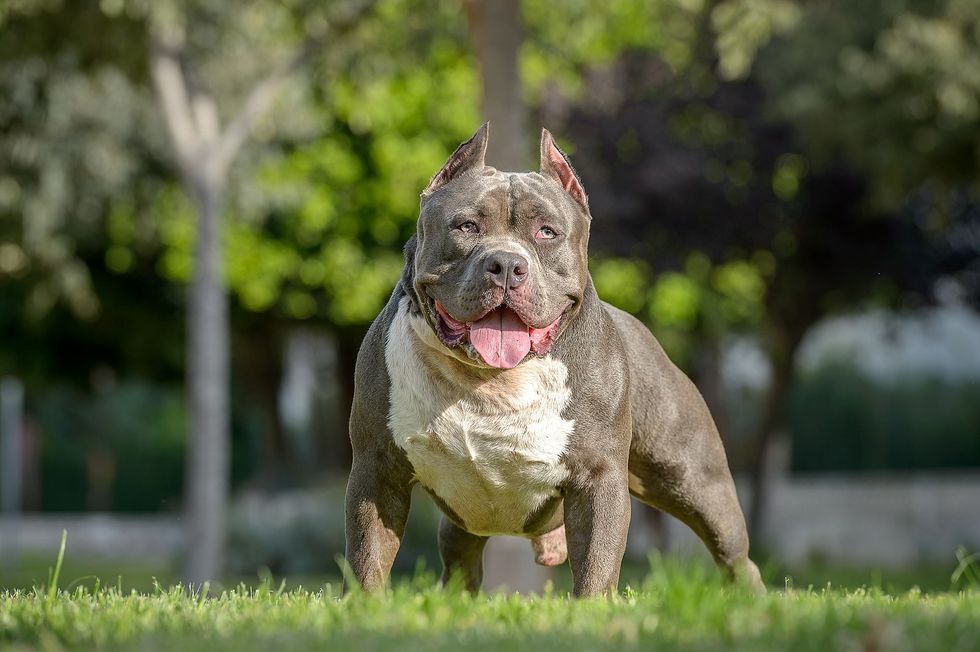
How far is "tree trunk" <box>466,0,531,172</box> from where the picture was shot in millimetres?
12344

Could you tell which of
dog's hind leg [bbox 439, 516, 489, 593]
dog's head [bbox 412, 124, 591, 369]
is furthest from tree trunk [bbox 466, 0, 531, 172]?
dog's head [bbox 412, 124, 591, 369]

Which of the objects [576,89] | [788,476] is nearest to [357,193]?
[576,89]

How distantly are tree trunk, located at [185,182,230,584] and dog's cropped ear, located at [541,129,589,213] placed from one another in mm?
10568

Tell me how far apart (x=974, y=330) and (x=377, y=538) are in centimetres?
2367

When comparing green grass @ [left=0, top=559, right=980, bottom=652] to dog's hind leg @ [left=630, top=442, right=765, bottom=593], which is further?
dog's hind leg @ [left=630, top=442, right=765, bottom=593]

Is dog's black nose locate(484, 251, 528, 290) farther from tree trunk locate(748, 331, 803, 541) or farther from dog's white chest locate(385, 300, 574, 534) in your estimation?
tree trunk locate(748, 331, 803, 541)

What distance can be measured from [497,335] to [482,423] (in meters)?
0.32

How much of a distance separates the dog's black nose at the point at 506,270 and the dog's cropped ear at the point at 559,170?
2.03ft

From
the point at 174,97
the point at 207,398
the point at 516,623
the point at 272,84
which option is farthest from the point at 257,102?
the point at 516,623

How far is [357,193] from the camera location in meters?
22.3

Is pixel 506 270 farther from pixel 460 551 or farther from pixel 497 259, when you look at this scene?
pixel 460 551

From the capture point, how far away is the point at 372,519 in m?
4.96

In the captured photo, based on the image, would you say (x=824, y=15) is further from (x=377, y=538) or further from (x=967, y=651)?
(x=967, y=651)

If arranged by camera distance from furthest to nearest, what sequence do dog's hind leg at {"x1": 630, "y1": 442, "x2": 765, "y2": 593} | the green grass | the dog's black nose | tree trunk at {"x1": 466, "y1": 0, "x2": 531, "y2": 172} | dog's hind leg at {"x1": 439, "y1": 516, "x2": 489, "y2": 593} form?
1. tree trunk at {"x1": 466, "y1": 0, "x2": 531, "y2": 172}
2. dog's hind leg at {"x1": 439, "y1": 516, "x2": 489, "y2": 593}
3. dog's hind leg at {"x1": 630, "y1": 442, "x2": 765, "y2": 593}
4. the dog's black nose
5. the green grass
